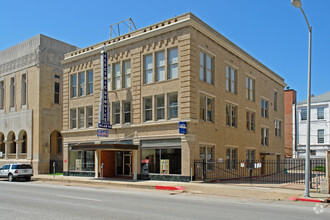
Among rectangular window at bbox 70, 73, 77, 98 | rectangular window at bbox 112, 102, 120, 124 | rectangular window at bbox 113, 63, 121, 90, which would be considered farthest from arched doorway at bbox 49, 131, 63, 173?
rectangular window at bbox 113, 63, 121, 90

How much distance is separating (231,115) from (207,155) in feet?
17.9

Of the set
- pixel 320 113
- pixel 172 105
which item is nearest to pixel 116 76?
pixel 172 105

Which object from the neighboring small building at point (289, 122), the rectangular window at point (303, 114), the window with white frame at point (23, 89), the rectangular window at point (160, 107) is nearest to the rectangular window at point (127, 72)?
the rectangular window at point (160, 107)

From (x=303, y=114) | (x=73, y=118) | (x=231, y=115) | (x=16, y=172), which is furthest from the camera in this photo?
(x=303, y=114)

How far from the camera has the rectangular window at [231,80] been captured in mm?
29344

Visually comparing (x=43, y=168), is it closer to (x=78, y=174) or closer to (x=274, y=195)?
(x=78, y=174)

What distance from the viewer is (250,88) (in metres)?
33.5

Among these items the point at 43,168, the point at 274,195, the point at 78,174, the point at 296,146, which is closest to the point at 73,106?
the point at 78,174

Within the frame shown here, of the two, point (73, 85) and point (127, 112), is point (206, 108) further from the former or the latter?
point (73, 85)

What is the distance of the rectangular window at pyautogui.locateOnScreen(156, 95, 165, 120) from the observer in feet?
82.7

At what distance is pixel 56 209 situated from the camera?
12117mm

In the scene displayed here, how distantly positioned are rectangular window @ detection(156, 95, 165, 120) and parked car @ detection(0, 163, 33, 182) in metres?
12.4

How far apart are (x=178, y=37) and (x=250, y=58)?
453 inches

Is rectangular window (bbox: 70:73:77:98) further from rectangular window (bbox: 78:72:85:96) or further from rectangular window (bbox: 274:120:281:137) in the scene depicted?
rectangular window (bbox: 274:120:281:137)
